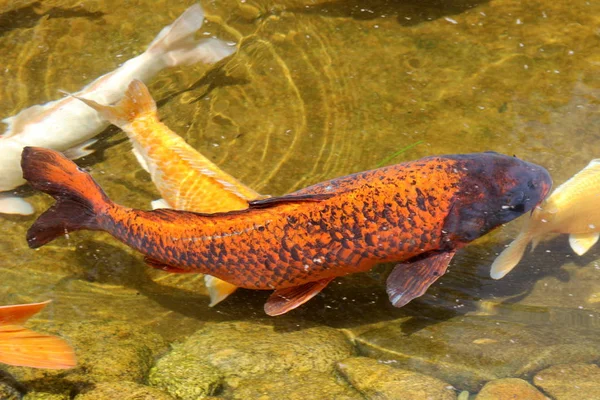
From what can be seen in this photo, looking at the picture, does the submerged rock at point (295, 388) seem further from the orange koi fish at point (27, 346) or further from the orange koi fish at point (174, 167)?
the orange koi fish at point (27, 346)

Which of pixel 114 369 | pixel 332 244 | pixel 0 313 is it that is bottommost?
pixel 114 369

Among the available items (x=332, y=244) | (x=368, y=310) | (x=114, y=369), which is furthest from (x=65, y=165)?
(x=368, y=310)

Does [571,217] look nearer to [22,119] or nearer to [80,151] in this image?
[80,151]

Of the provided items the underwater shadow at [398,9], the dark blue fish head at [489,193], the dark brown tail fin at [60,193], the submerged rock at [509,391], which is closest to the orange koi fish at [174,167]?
the dark brown tail fin at [60,193]

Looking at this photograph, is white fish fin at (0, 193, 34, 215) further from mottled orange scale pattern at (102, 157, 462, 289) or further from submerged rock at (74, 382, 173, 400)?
submerged rock at (74, 382, 173, 400)

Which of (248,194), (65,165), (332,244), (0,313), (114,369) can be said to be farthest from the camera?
(248,194)

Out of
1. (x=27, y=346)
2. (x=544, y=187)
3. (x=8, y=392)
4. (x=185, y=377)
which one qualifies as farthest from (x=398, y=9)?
(x=8, y=392)

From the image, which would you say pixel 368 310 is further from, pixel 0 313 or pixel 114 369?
pixel 0 313

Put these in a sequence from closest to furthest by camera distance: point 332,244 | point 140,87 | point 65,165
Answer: point 332,244 → point 65,165 → point 140,87
